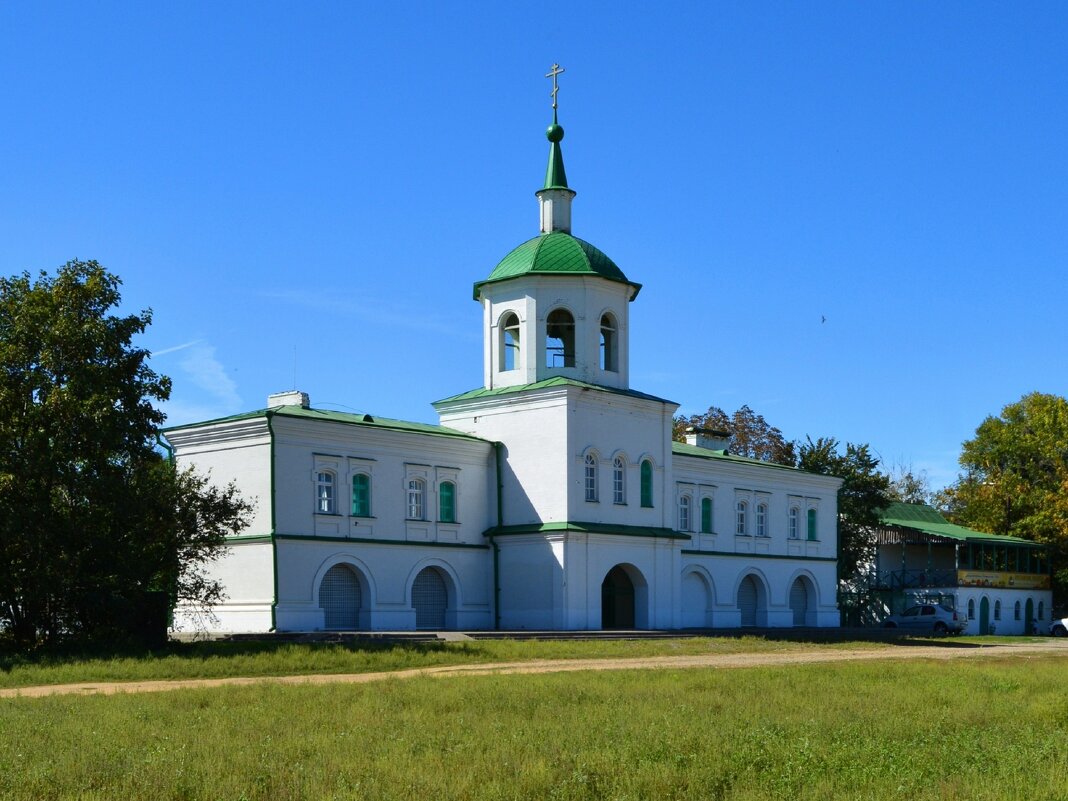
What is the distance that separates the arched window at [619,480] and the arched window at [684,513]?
4842mm

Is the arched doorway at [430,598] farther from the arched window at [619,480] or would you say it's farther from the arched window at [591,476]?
the arched window at [619,480]

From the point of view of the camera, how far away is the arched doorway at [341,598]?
114 ft

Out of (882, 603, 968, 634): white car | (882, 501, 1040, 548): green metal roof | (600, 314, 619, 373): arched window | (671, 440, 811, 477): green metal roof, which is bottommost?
(882, 603, 968, 634): white car

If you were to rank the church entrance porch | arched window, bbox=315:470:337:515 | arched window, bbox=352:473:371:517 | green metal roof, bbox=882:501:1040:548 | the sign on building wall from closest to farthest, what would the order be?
arched window, bbox=315:470:337:515
arched window, bbox=352:473:371:517
the church entrance porch
the sign on building wall
green metal roof, bbox=882:501:1040:548

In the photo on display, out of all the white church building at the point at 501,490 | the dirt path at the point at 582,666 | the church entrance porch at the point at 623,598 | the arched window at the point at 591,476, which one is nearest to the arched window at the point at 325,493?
the white church building at the point at 501,490

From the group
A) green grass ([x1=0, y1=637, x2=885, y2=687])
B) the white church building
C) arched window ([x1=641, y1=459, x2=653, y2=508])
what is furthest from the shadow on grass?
arched window ([x1=641, y1=459, x2=653, y2=508])

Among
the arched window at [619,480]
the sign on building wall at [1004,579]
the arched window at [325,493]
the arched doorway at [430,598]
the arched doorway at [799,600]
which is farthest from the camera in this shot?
the sign on building wall at [1004,579]

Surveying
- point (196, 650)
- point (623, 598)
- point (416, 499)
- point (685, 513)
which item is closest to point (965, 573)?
point (685, 513)

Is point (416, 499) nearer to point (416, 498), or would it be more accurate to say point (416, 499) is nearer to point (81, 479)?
point (416, 498)

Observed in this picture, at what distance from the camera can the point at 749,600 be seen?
47.8m

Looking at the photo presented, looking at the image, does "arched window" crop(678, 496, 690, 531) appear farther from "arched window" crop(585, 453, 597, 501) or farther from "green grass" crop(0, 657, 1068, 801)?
"green grass" crop(0, 657, 1068, 801)

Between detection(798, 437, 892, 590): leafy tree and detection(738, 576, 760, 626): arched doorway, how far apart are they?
9199 mm

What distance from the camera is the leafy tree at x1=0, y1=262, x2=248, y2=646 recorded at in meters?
25.9

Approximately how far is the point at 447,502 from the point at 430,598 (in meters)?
2.69
